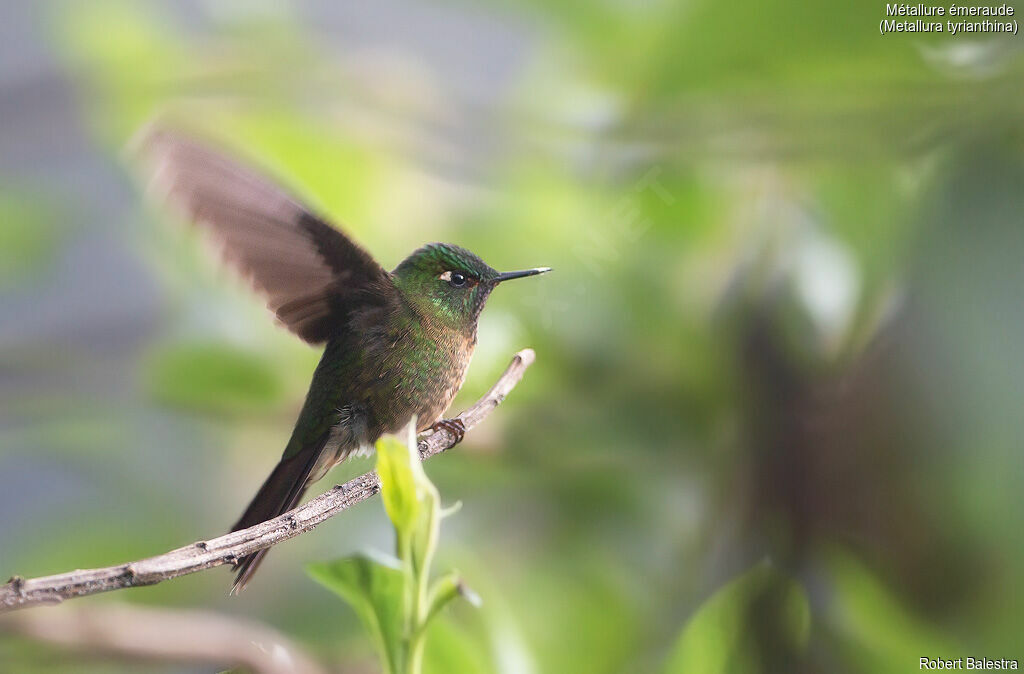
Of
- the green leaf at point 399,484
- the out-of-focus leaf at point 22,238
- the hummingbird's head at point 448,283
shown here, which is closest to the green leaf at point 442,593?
the green leaf at point 399,484

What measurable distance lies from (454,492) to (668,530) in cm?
19

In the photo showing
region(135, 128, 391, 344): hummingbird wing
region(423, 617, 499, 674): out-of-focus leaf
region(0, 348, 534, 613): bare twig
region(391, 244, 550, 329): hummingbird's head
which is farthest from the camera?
region(391, 244, 550, 329): hummingbird's head

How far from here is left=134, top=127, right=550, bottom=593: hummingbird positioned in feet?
1.65

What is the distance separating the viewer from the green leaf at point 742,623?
0.45m

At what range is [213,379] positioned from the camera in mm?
783

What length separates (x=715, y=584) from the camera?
0.72m

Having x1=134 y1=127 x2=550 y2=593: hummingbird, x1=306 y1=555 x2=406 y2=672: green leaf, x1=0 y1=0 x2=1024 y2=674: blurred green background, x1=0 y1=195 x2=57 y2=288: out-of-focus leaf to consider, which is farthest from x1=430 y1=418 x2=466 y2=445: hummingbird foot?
x1=0 y1=195 x2=57 y2=288: out-of-focus leaf

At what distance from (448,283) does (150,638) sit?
28 centimetres

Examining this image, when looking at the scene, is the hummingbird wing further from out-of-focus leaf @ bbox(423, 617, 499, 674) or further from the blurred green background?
out-of-focus leaf @ bbox(423, 617, 499, 674)

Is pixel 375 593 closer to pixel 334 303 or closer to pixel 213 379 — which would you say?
pixel 334 303

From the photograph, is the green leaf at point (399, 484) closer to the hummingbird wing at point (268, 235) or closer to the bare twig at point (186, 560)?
the bare twig at point (186, 560)

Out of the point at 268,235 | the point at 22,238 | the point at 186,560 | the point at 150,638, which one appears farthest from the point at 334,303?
the point at 22,238

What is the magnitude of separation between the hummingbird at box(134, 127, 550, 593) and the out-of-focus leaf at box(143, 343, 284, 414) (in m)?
0.18

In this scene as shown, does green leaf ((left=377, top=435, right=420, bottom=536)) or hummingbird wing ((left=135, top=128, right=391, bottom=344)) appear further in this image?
hummingbird wing ((left=135, top=128, right=391, bottom=344))
